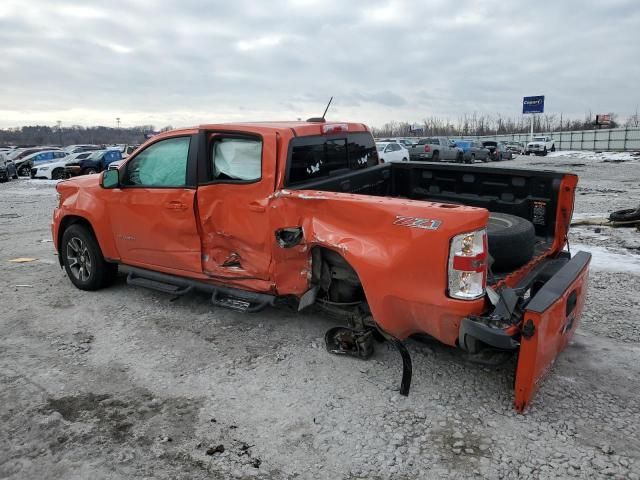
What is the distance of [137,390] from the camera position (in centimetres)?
352

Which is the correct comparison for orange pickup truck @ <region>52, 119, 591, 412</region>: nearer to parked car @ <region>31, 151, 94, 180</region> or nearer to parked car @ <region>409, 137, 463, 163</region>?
parked car @ <region>31, 151, 94, 180</region>

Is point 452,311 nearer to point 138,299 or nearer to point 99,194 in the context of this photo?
point 138,299

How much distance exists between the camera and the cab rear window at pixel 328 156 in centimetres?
414

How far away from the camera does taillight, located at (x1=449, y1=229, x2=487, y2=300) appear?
296cm

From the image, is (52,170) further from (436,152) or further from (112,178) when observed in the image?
(112,178)

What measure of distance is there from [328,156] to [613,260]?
14.0 feet

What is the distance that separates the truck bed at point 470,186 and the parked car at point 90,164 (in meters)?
22.3

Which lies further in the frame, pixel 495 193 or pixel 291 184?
pixel 495 193

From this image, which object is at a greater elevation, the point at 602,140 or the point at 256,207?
the point at 602,140

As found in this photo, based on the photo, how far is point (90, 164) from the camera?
24812 millimetres

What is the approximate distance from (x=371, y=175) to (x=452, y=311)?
7.51 ft

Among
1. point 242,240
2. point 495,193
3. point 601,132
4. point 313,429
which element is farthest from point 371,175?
point 601,132

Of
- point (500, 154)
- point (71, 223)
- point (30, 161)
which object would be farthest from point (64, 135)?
point (71, 223)

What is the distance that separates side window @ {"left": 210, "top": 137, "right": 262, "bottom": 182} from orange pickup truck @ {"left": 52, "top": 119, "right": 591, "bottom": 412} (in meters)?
0.01
